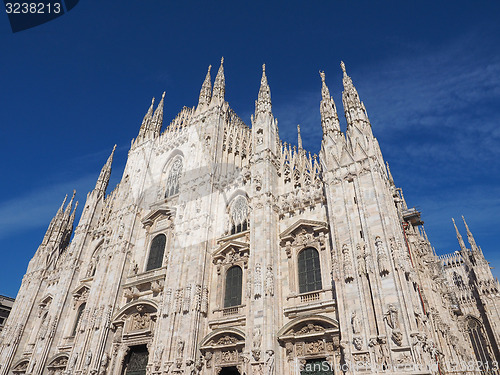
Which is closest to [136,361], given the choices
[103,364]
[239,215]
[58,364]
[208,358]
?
[103,364]

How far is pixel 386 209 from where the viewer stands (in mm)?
15500

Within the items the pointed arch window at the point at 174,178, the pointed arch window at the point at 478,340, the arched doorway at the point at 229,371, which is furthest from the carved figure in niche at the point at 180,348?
the pointed arch window at the point at 478,340

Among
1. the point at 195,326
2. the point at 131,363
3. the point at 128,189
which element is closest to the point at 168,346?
the point at 195,326

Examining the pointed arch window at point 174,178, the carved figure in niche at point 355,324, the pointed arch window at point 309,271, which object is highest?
the pointed arch window at point 174,178

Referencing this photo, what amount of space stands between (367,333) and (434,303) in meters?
10.1

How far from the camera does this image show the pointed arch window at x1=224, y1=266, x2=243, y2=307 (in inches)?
754

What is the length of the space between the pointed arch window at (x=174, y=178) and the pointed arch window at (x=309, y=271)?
12911mm

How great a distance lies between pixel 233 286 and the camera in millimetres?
19672

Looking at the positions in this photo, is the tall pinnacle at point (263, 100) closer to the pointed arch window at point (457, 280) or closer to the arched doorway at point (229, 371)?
the arched doorway at point (229, 371)

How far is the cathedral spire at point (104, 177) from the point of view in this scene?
3378cm

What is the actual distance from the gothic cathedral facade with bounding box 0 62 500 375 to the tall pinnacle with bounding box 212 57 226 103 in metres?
0.17

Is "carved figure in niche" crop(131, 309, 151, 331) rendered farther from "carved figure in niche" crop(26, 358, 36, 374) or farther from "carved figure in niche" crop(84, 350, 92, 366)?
"carved figure in niche" crop(26, 358, 36, 374)

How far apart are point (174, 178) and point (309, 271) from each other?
15024 mm

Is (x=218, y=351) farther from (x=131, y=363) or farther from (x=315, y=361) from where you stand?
(x=131, y=363)
